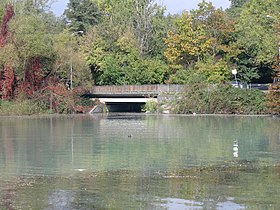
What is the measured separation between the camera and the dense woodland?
224 feet

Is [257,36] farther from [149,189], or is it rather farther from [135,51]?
[149,189]

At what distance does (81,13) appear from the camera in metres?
96.4

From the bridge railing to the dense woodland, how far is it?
1466 millimetres

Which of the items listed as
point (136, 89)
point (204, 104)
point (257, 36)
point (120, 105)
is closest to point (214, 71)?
point (257, 36)

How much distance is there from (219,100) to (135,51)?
17076 millimetres

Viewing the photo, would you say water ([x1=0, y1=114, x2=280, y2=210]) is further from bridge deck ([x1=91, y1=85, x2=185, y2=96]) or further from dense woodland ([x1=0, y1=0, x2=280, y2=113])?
bridge deck ([x1=91, y1=85, x2=185, y2=96])

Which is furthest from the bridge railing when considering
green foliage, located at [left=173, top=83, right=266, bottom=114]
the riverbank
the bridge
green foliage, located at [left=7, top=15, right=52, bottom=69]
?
green foliage, located at [left=7, top=15, right=52, bottom=69]

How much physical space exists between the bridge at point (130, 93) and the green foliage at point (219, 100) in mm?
2347

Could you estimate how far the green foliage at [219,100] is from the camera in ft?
215

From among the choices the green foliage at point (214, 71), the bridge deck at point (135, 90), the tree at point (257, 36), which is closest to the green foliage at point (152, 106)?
the bridge deck at point (135, 90)

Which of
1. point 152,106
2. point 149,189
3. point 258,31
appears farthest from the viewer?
point 258,31

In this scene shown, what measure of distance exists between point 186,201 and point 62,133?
24.5 metres

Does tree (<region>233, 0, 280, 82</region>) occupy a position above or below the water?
above

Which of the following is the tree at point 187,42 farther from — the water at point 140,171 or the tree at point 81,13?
the water at point 140,171
